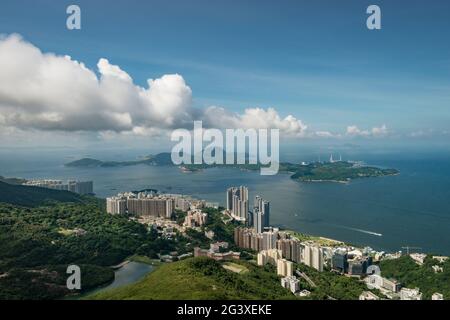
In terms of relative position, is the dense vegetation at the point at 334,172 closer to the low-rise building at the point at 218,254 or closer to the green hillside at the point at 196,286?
the low-rise building at the point at 218,254

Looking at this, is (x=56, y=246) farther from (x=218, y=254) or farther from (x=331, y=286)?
(x=331, y=286)

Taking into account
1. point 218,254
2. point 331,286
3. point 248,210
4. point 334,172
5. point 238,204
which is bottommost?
point 331,286

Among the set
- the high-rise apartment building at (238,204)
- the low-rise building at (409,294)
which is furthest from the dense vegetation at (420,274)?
the high-rise apartment building at (238,204)

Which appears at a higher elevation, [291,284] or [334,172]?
[334,172]

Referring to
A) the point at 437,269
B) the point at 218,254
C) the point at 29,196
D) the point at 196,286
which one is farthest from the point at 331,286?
the point at 29,196

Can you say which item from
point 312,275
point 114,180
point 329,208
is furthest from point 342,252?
point 114,180

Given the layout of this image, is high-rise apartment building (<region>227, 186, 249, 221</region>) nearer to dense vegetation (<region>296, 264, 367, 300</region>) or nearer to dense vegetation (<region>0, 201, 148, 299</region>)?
dense vegetation (<region>0, 201, 148, 299</region>)
